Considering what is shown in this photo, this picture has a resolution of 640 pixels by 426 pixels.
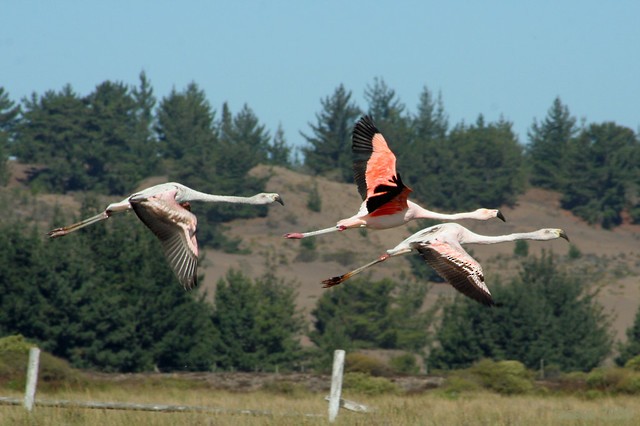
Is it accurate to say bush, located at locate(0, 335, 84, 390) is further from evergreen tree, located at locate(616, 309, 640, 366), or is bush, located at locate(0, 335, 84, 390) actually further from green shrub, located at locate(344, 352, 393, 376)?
evergreen tree, located at locate(616, 309, 640, 366)

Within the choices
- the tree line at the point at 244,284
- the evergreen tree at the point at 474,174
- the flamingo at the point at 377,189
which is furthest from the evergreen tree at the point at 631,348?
the evergreen tree at the point at 474,174

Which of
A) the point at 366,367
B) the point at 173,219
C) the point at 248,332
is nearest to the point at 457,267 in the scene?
the point at 173,219

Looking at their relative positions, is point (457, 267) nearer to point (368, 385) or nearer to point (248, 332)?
Result: point (368, 385)

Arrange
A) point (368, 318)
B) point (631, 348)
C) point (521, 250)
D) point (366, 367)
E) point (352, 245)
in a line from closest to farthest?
point (366, 367)
point (631, 348)
point (368, 318)
point (352, 245)
point (521, 250)

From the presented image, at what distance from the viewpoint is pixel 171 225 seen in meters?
13.2

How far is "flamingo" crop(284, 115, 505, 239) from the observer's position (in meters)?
14.0

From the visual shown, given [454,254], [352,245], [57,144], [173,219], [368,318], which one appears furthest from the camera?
[57,144]

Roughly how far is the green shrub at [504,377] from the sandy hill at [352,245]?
35.3 m

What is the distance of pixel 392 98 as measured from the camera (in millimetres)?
103750

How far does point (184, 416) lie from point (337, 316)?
3376 cm

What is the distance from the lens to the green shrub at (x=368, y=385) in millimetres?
24562

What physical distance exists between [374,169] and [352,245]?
2408 inches

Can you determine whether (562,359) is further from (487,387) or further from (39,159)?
(39,159)

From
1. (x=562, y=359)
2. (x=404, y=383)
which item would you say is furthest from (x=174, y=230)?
(x=562, y=359)
